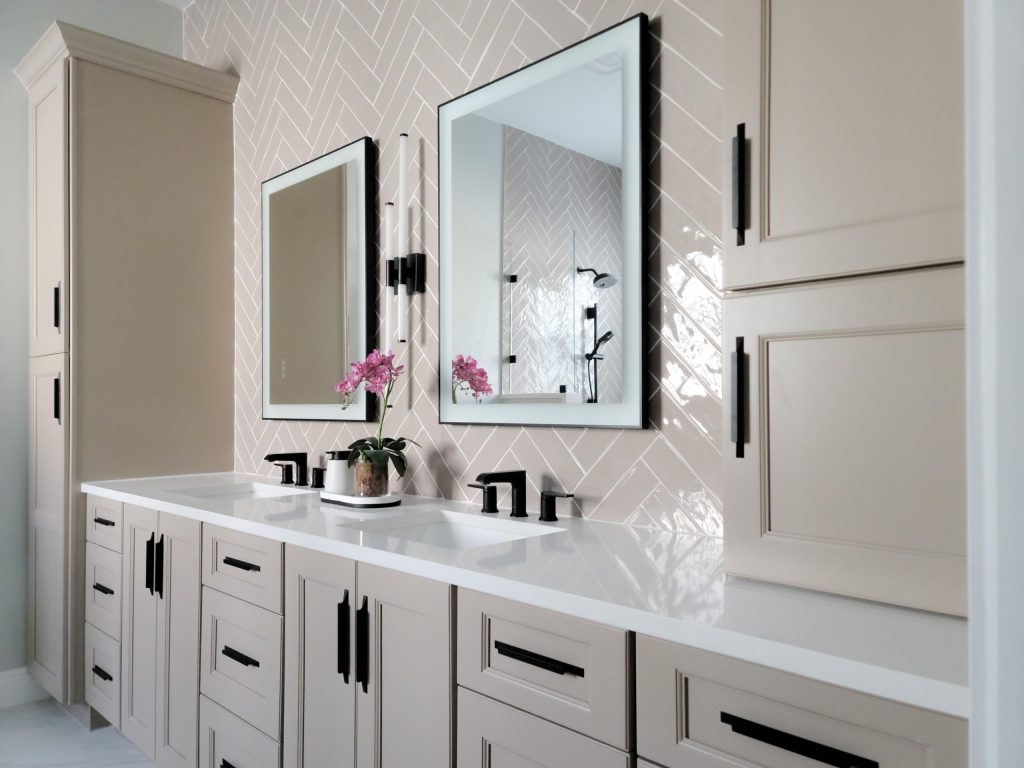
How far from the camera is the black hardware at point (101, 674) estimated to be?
261cm

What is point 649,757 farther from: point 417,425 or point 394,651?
point 417,425

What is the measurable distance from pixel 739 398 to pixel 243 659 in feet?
4.79

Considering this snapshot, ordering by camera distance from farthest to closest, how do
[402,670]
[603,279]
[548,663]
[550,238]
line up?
[550,238] < [603,279] < [402,670] < [548,663]

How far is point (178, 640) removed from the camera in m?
2.25

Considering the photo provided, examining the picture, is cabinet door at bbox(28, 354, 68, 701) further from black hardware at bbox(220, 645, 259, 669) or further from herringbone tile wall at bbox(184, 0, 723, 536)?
black hardware at bbox(220, 645, 259, 669)

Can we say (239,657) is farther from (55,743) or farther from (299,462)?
(55,743)

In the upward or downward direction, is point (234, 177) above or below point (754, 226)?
above

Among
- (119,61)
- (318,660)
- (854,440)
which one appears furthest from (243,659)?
(119,61)

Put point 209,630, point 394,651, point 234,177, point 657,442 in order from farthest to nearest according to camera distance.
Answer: point 234,177, point 209,630, point 657,442, point 394,651

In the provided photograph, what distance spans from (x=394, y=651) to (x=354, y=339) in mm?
1326

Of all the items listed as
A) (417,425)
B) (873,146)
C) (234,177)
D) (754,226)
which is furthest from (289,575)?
(234,177)

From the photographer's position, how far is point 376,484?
7.14 feet

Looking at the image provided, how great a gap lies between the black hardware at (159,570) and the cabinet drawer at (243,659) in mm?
285

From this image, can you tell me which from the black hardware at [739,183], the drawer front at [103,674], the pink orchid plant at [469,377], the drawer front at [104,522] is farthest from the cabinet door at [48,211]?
the black hardware at [739,183]
